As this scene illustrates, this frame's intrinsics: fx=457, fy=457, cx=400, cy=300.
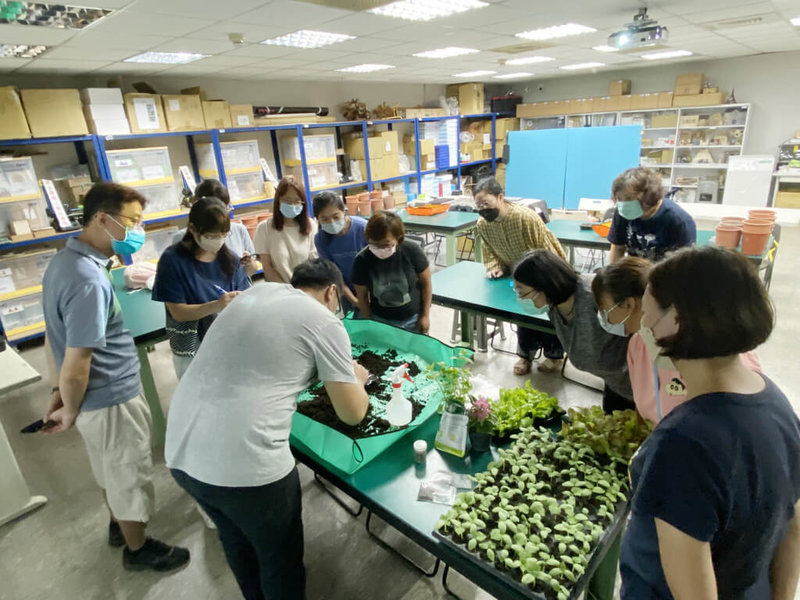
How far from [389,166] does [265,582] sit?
252 inches

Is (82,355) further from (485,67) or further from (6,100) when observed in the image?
(485,67)

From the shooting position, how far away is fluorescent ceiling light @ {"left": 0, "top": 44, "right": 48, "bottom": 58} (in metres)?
3.21

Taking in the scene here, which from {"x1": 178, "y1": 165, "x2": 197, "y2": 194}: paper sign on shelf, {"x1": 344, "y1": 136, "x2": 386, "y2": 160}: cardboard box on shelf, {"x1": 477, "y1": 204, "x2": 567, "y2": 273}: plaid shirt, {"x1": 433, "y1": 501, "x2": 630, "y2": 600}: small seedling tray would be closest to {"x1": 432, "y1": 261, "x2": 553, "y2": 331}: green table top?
{"x1": 477, "y1": 204, "x2": 567, "y2": 273}: plaid shirt

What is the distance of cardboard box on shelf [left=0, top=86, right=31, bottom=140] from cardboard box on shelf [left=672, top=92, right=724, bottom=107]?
8871 millimetres

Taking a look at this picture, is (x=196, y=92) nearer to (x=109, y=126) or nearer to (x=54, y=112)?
(x=109, y=126)

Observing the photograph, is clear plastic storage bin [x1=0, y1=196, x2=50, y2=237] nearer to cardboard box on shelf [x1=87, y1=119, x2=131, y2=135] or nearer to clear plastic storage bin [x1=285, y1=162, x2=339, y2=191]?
cardboard box on shelf [x1=87, y1=119, x2=131, y2=135]

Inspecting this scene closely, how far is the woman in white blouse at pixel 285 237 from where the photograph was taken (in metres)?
Result: 2.73

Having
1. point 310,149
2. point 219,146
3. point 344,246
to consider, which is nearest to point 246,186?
point 219,146

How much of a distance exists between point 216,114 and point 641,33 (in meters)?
4.19

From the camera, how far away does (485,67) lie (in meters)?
6.73

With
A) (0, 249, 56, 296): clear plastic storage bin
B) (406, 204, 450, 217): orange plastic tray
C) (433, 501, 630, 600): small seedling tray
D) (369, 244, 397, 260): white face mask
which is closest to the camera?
(433, 501, 630, 600): small seedling tray

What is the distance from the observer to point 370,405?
163cm

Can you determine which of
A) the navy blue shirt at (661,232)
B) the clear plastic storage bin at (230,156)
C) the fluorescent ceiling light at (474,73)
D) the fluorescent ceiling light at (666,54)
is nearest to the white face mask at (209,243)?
the navy blue shirt at (661,232)

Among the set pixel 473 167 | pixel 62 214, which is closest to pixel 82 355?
pixel 62 214
